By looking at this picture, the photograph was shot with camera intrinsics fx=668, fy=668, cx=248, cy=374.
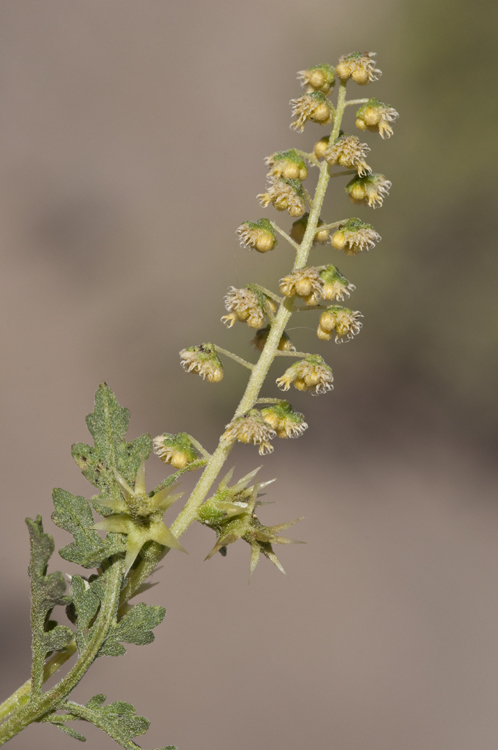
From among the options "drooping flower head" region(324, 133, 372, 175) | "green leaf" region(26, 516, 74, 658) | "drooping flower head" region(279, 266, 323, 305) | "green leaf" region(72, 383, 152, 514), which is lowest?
"green leaf" region(26, 516, 74, 658)

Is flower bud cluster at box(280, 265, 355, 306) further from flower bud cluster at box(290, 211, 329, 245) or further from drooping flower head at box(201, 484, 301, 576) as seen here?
drooping flower head at box(201, 484, 301, 576)

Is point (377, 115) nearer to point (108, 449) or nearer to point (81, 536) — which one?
point (108, 449)

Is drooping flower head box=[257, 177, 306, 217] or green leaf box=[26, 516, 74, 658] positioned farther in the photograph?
drooping flower head box=[257, 177, 306, 217]

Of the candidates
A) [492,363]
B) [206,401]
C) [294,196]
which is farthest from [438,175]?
[294,196]

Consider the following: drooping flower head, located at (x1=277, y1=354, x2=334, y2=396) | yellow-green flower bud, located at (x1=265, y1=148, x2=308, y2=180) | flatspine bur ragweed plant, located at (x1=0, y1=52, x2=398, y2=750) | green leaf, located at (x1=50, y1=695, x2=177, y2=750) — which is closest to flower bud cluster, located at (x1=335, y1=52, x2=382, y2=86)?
flatspine bur ragweed plant, located at (x1=0, y1=52, x2=398, y2=750)

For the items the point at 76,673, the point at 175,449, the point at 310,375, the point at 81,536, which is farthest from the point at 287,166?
the point at 76,673

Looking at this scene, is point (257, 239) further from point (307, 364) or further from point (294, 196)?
point (307, 364)

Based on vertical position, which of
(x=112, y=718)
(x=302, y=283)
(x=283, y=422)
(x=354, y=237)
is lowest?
(x=112, y=718)
